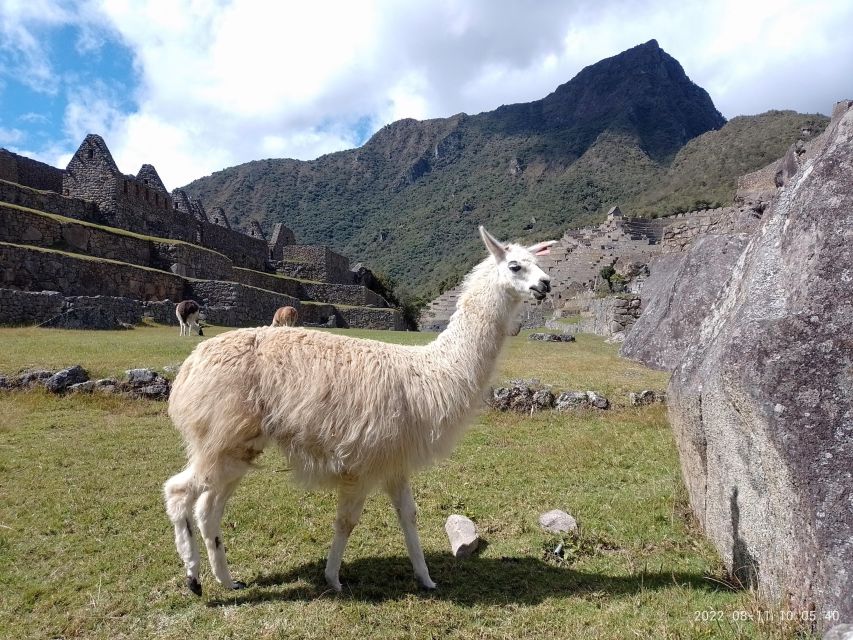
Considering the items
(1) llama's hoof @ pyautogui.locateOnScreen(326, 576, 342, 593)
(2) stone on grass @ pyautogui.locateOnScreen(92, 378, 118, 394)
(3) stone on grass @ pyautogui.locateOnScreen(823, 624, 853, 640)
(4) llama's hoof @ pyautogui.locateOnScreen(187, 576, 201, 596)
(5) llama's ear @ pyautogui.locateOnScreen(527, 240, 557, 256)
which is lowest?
(1) llama's hoof @ pyautogui.locateOnScreen(326, 576, 342, 593)

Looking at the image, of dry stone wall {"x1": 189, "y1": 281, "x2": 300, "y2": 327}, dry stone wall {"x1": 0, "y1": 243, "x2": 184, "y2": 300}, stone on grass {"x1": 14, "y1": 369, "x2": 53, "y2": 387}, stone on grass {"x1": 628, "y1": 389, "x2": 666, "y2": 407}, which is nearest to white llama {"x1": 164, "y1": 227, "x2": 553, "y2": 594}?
stone on grass {"x1": 628, "y1": 389, "x2": 666, "y2": 407}

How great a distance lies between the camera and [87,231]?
21688 mm

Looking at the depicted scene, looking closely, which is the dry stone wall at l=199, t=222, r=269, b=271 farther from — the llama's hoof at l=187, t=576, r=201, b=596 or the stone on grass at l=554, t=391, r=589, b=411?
the llama's hoof at l=187, t=576, r=201, b=596

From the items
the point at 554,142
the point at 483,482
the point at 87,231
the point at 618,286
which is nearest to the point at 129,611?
the point at 483,482

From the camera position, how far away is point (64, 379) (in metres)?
8.64

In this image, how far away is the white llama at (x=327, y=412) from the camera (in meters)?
3.44

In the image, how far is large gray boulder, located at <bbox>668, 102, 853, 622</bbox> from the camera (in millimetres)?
2586

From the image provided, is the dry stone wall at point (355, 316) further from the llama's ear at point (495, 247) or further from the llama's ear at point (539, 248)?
the llama's ear at point (495, 247)

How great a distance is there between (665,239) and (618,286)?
337 centimetres

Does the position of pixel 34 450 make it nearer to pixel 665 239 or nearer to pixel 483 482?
pixel 483 482

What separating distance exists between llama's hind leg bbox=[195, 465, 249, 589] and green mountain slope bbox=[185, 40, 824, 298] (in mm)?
61433

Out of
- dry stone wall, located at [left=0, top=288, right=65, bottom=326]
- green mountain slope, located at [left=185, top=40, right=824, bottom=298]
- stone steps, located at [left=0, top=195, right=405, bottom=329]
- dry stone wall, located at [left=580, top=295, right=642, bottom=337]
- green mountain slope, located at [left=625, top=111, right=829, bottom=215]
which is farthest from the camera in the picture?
green mountain slope, located at [left=185, top=40, right=824, bottom=298]

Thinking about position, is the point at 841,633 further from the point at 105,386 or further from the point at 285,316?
the point at 285,316

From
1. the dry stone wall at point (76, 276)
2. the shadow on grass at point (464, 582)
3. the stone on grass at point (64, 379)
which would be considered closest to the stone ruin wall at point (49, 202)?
the dry stone wall at point (76, 276)
